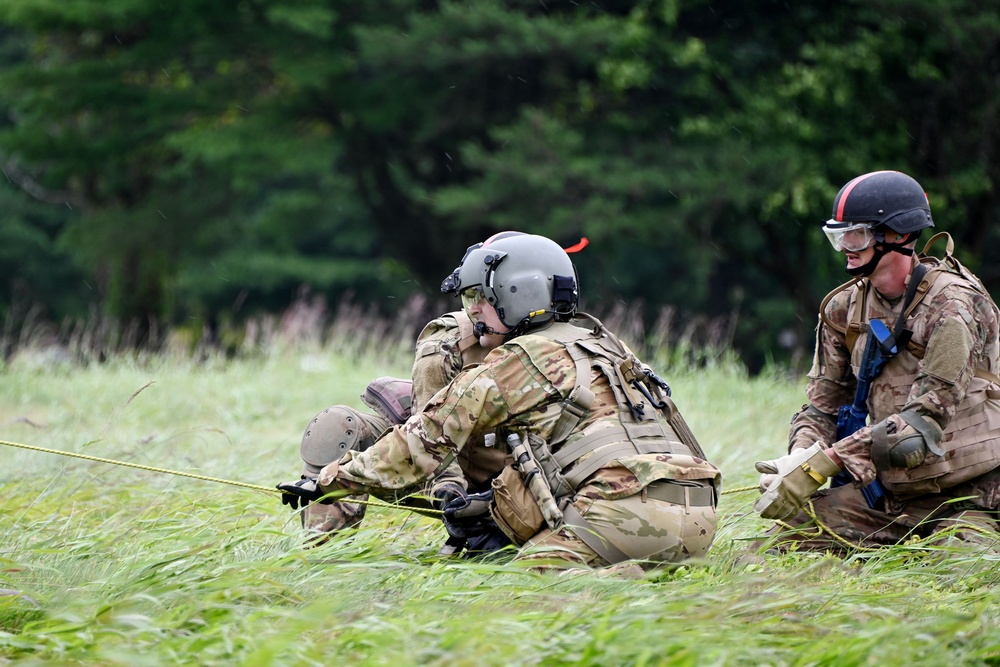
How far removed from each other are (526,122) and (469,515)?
529 inches

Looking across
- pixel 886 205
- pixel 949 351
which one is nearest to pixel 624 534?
pixel 949 351

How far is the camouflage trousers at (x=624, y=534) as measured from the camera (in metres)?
4.12

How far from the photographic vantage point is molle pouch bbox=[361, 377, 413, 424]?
5.31 meters

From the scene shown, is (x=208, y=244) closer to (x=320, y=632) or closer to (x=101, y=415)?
(x=101, y=415)

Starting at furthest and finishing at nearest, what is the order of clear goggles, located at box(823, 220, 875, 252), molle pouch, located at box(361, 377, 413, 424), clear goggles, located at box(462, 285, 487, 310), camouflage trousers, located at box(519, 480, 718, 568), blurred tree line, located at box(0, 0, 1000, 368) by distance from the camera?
1. blurred tree line, located at box(0, 0, 1000, 368)
2. molle pouch, located at box(361, 377, 413, 424)
3. clear goggles, located at box(823, 220, 875, 252)
4. clear goggles, located at box(462, 285, 487, 310)
5. camouflage trousers, located at box(519, 480, 718, 568)

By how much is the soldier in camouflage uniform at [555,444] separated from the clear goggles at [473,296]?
2.6 inches

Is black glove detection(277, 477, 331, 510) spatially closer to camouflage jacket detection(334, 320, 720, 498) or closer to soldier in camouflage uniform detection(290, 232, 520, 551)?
camouflage jacket detection(334, 320, 720, 498)

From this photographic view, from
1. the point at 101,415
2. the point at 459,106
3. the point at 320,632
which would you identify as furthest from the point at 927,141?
the point at 320,632

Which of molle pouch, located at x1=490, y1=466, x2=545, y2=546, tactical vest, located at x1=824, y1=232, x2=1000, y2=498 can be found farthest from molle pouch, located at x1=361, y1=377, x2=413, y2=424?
tactical vest, located at x1=824, y1=232, x2=1000, y2=498

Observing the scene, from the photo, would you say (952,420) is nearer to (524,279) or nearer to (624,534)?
(624,534)

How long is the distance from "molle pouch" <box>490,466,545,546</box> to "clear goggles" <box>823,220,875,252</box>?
1738 mm

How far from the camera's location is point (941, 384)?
4.64 m

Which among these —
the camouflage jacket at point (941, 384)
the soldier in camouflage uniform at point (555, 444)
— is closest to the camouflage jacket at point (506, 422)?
the soldier in camouflage uniform at point (555, 444)

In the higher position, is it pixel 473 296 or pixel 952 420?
pixel 473 296
